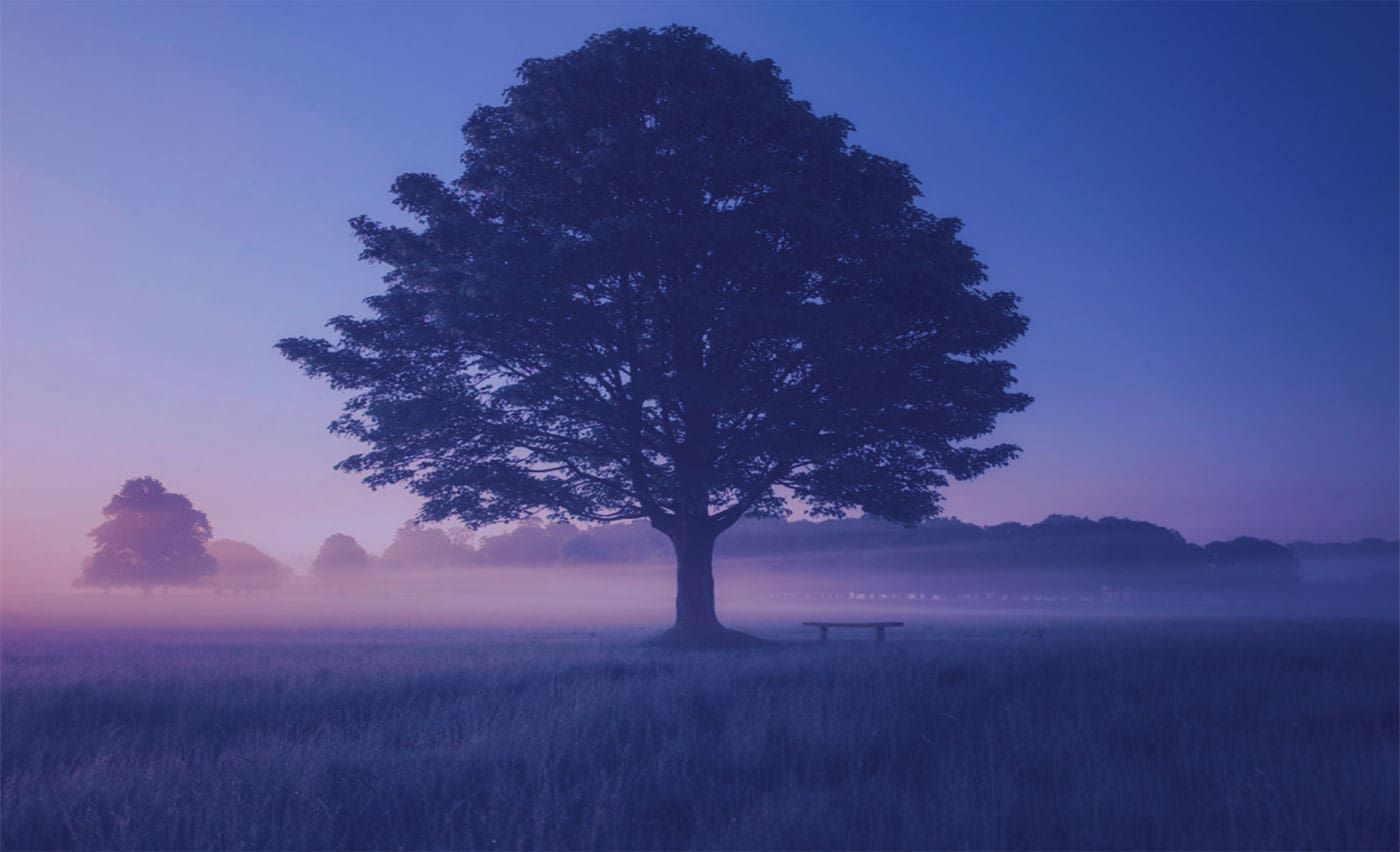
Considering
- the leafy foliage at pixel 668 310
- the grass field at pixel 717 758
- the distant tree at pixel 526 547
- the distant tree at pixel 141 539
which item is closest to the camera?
the grass field at pixel 717 758

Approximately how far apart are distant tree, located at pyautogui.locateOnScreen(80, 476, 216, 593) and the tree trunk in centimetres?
7546

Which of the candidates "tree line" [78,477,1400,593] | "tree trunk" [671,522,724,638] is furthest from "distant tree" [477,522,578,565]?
"tree trunk" [671,522,724,638]

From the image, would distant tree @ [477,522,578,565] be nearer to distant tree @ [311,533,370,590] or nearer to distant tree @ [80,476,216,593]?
distant tree @ [311,533,370,590]

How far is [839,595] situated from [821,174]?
94458mm

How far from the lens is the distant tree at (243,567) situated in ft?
363

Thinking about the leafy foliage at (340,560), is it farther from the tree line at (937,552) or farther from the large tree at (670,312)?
the large tree at (670,312)

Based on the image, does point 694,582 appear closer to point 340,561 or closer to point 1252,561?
point 1252,561

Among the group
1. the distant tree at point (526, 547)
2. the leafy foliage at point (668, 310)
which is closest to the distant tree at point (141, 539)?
the distant tree at point (526, 547)

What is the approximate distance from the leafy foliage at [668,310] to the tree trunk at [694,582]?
Answer: 3.33 feet

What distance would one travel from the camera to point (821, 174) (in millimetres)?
19000

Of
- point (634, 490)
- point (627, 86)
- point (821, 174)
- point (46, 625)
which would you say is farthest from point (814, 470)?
point (46, 625)

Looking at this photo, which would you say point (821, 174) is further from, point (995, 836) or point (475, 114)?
point (995, 836)

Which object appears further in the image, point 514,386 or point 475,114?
point 475,114

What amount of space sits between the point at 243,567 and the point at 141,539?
151 ft
